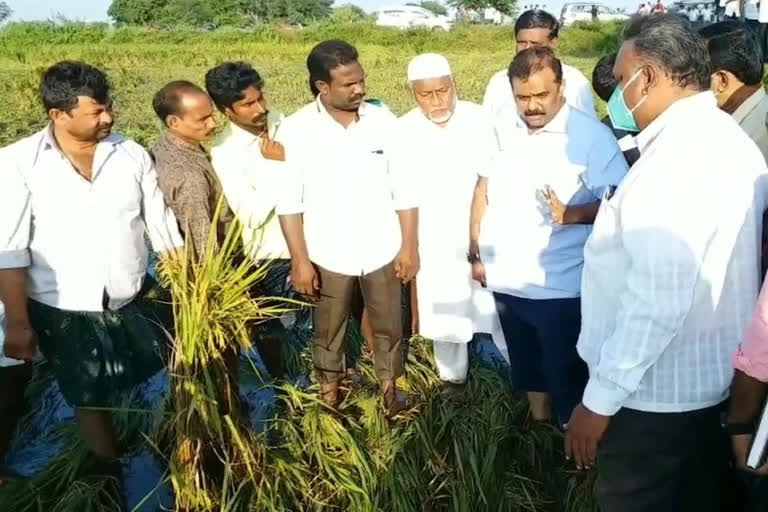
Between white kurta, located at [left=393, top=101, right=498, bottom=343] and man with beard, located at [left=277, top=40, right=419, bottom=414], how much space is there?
3.1 inches

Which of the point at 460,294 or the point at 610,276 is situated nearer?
the point at 610,276

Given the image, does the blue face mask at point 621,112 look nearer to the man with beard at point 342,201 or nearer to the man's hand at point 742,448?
the man's hand at point 742,448

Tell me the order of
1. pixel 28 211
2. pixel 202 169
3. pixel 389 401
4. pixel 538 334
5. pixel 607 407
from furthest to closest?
pixel 389 401 → pixel 202 169 → pixel 538 334 → pixel 28 211 → pixel 607 407

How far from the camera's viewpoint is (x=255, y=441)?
2441mm

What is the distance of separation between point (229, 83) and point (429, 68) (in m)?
0.80

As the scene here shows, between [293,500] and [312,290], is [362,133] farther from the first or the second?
[293,500]

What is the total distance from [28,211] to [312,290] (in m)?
1.06

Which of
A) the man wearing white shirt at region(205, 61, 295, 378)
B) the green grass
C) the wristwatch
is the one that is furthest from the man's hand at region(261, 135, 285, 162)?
the green grass

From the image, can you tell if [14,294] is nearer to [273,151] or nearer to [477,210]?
[273,151]

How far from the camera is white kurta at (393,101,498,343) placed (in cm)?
286

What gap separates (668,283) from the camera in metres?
1.47

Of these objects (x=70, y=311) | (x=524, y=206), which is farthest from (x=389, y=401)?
(x=70, y=311)

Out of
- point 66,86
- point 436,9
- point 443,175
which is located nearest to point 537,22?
point 443,175

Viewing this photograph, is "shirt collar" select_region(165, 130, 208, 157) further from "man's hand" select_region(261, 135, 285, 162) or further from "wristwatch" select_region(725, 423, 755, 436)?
"wristwatch" select_region(725, 423, 755, 436)
